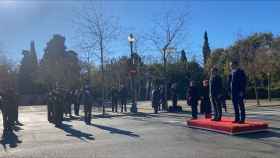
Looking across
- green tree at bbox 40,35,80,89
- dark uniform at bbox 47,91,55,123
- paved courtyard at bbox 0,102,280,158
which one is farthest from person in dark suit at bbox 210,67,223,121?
green tree at bbox 40,35,80,89

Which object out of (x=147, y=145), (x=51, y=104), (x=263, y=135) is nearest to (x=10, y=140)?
(x=147, y=145)

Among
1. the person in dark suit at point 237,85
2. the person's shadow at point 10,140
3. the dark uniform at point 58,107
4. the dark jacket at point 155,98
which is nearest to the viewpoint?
the person's shadow at point 10,140

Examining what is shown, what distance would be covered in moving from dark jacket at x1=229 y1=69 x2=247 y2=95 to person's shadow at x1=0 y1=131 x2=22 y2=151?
7.03 m

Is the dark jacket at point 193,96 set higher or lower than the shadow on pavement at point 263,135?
higher

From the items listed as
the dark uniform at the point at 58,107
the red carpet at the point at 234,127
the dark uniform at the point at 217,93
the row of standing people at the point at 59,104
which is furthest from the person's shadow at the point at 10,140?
the dark uniform at the point at 217,93

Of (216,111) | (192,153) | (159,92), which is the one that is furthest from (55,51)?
(192,153)

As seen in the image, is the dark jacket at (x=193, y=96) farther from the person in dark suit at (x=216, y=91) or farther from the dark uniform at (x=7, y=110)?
the dark uniform at (x=7, y=110)

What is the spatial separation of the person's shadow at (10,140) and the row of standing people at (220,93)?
6765 mm

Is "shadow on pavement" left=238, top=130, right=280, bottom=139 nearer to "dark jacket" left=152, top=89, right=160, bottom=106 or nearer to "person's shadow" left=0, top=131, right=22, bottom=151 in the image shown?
"person's shadow" left=0, top=131, right=22, bottom=151

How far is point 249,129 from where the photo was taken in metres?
12.6

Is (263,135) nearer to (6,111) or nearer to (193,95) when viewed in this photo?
(193,95)

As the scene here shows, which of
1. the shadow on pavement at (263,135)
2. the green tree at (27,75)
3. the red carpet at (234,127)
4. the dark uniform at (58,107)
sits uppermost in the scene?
the green tree at (27,75)

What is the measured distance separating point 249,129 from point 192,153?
3.65m

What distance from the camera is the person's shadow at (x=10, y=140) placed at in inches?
497
